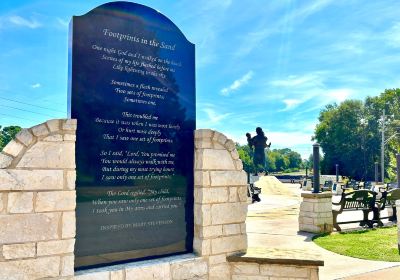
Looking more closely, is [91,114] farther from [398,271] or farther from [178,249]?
[398,271]

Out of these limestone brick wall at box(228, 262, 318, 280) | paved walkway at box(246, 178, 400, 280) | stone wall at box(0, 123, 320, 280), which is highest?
stone wall at box(0, 123, 320, 280)

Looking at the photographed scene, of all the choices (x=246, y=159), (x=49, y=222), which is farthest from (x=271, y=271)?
(x=246, y=159)

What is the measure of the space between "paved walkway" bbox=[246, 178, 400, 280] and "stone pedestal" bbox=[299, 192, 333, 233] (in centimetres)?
38

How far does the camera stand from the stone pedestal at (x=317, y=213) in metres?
9.82

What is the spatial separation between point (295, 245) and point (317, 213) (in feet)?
6.26

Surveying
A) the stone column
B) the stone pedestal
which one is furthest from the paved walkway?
the stone column

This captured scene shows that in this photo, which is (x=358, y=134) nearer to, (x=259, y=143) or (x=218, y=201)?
(x=259, y=143)

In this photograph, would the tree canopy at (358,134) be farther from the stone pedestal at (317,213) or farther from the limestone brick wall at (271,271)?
the limestone brick wall at (271,271)

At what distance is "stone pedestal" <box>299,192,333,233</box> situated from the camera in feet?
32.2

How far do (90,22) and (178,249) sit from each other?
3078 mm

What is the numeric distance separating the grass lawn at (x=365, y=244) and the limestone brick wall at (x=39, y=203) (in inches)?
238

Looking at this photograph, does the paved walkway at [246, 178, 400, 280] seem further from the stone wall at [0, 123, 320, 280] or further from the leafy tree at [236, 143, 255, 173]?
the leafy tree at [236, 143, 255, 173]

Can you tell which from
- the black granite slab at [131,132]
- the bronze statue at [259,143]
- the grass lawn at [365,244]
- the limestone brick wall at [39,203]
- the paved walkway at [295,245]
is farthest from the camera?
the bronze statue at [259,143]

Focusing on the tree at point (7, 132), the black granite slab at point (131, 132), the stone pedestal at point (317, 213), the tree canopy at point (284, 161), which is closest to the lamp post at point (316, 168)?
the stone pedestal at point (317, 213)
